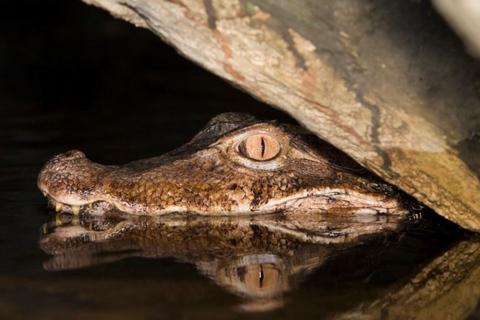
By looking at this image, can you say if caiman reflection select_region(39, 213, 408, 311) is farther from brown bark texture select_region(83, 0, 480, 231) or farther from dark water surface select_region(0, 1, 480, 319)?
brown bark texture select_region(83, 0, 480, 231)

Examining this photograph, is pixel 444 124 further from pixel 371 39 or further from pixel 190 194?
pixel 190 194

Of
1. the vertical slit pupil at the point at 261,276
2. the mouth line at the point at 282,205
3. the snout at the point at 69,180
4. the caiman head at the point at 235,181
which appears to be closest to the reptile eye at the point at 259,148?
the caiman head at the point at 235,181

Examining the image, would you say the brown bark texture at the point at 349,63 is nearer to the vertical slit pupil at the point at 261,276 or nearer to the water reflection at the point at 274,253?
the water reflection at the point at 274,253

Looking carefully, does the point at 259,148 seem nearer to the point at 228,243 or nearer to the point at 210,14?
the point at 228,243

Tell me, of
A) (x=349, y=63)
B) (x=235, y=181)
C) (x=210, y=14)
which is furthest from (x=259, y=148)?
(x=210, y=14)

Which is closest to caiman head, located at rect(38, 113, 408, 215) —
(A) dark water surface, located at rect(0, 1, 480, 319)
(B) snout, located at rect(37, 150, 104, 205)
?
(B) snout, located at rect(37, 150, 104, 205)

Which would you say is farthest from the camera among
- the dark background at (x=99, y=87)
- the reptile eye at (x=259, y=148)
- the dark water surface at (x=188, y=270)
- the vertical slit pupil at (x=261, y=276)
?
the dark background at (x=99, y=87)
